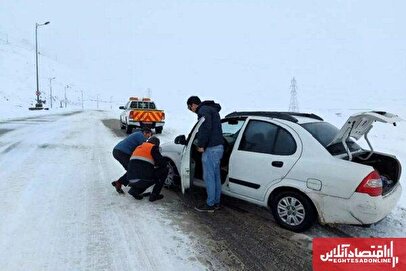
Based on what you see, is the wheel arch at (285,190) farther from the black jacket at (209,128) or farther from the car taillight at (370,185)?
the black jacket at (209,128)

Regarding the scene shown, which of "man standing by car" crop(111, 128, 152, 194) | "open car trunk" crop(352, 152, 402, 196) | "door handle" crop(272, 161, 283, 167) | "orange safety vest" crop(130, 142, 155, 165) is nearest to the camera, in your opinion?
"door handle" crop(272, 161, 283, 167)

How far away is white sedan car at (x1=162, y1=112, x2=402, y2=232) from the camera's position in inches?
162

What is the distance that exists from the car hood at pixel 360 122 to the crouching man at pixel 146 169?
9.03 ft

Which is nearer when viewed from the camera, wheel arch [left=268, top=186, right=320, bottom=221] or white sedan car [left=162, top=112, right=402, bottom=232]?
white sedan car [left=162, top=112, right=402, bottom=232]

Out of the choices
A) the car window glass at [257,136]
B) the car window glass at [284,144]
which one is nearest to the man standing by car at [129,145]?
the car window glass at [257,136]

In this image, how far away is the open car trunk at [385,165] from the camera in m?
4.84

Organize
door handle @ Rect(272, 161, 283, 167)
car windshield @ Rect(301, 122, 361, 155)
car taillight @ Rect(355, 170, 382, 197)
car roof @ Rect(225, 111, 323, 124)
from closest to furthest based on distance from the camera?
car taillight @ Rect(355, 170, 382, 197), car windshield @ Rect(301, 122, 361, 155), door handle @ Rect(272, 161, 283, 167), car roof @ Rect(225, 111, 323, 124)

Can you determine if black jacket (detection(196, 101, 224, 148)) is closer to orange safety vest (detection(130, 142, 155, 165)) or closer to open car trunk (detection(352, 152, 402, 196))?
orange safety vest (detection(130, 142, 155, 165))

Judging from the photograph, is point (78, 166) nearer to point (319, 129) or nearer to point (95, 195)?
point (95, 195)

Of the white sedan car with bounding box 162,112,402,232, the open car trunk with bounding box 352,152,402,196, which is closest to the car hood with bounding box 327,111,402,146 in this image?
the white sedan car with bounding box 162,112,402,232

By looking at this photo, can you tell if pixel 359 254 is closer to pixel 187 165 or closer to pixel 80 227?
pixel 187 165

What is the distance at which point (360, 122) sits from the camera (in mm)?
4477

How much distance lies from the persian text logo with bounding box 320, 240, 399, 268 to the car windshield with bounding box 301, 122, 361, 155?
3.95 feet

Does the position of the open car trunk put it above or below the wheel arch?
above
